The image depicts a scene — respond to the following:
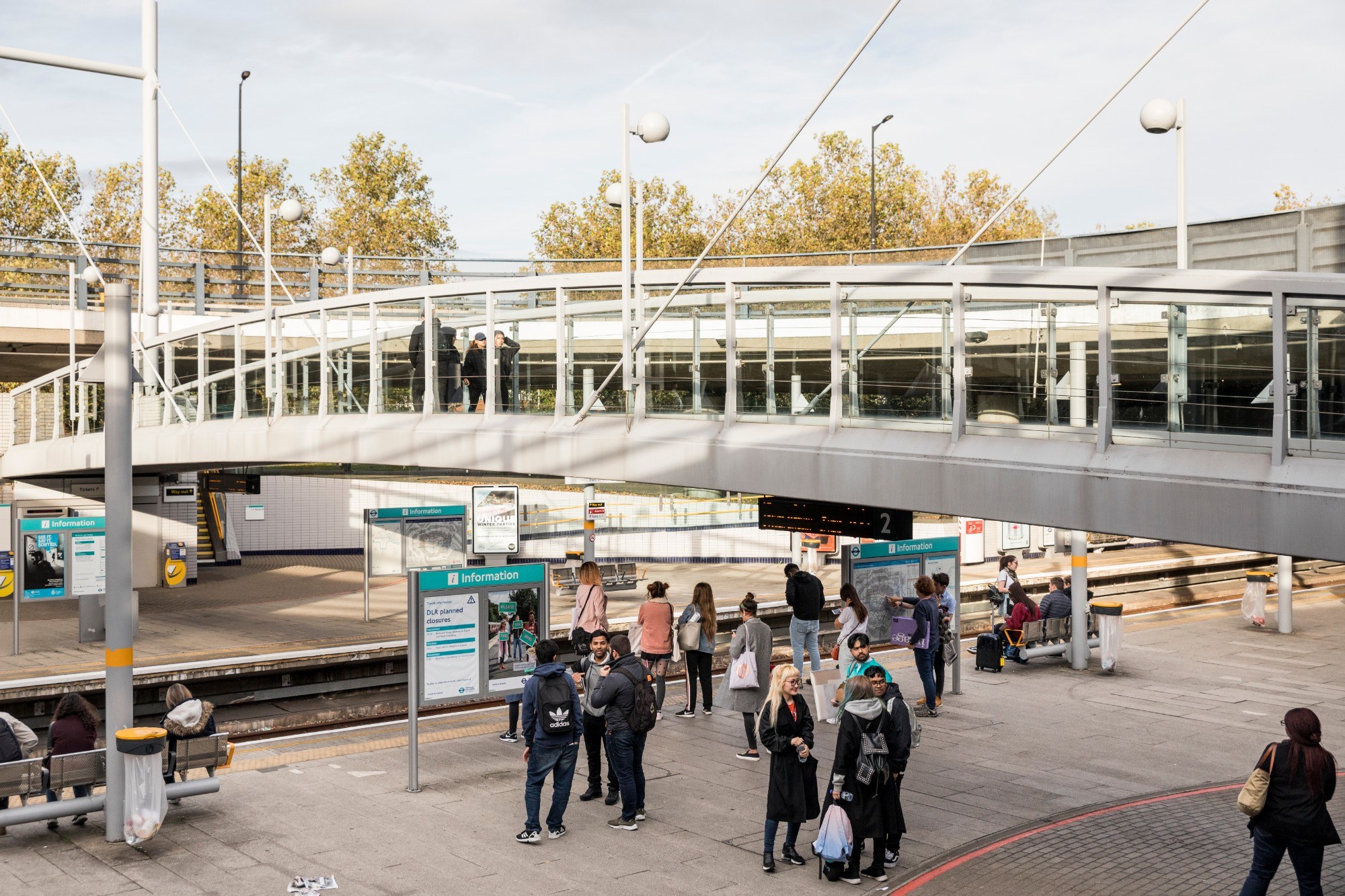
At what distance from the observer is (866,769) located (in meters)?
8.97

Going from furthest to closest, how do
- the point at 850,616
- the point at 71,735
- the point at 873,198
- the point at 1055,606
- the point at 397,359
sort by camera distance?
the point at 873,198, the point at 1055,606, the point at 397,359, the point at 850,616, the point at 71,735

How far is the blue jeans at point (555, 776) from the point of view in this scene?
971 centimetres

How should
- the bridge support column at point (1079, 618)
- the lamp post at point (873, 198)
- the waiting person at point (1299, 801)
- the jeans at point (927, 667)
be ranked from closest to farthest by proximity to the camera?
the waiting person at point (1299, 801) < the jeans at point (927, 667) < the bridge support column at point (1079, 618) < the lamp post at point (873, 198)

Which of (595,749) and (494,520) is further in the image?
(494,520)

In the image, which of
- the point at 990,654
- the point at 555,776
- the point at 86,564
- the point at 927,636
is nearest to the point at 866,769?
the point at 555,776

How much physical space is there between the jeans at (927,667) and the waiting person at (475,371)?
5636 mm

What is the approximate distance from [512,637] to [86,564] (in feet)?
33.6

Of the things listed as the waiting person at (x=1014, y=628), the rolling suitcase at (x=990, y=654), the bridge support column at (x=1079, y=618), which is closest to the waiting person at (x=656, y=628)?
the rolling suitcase at (x=990, y=654)

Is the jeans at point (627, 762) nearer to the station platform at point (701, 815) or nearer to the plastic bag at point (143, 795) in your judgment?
the station platform at point (701, 815)

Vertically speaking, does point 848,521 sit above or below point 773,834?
above

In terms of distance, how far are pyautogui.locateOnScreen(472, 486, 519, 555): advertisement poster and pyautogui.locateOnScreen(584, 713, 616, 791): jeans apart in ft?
54.1

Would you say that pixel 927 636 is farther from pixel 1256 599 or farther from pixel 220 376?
pixel 1256 599

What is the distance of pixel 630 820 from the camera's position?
406 inches

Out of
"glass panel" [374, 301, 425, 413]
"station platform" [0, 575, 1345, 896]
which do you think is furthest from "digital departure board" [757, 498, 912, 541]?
"glass panel" [374, 301, 425, 413]
